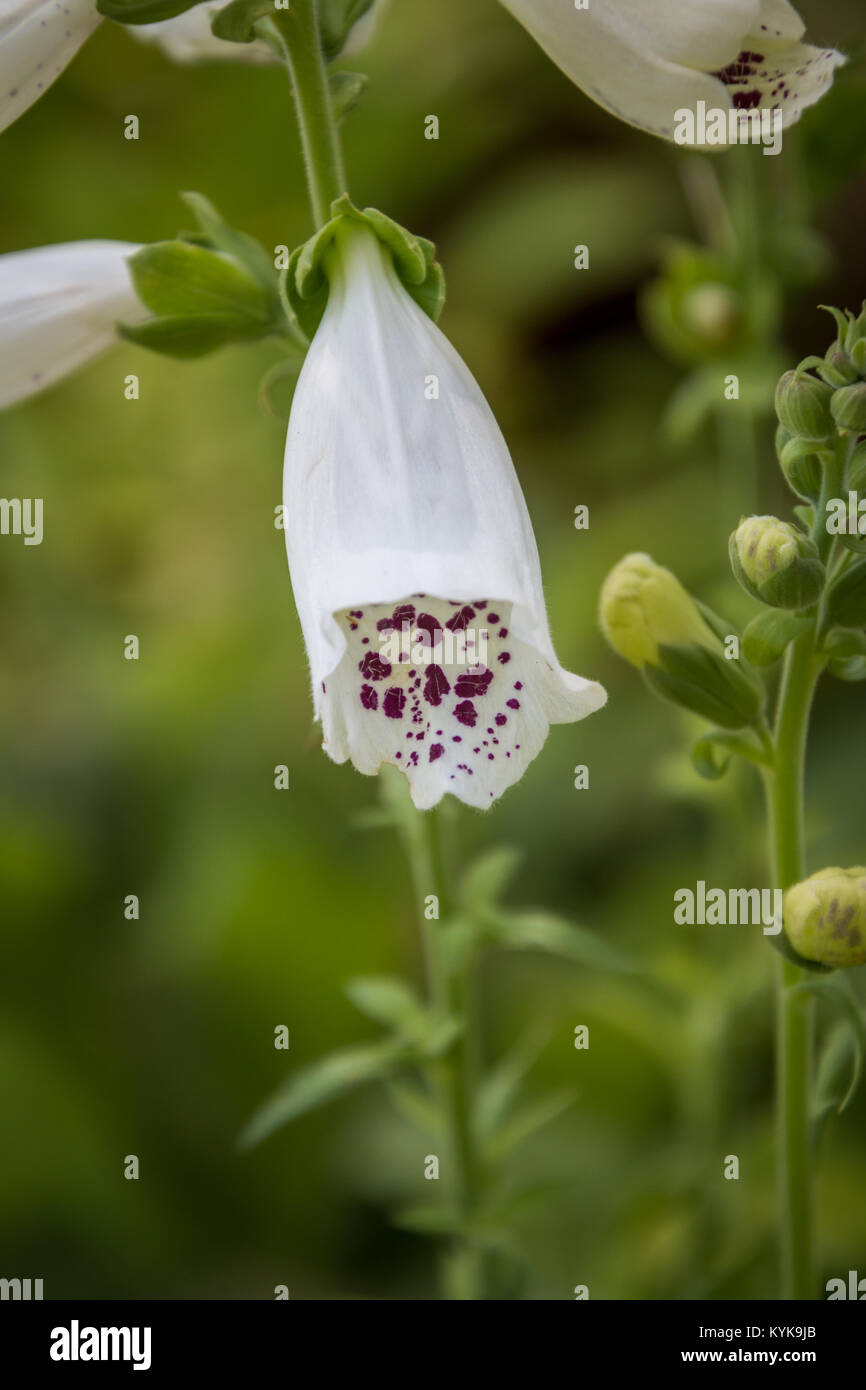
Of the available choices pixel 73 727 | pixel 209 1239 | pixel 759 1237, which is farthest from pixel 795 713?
pixel 73 727

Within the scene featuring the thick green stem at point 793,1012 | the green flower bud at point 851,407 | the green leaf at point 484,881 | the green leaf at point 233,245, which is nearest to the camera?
the green flower bud at point 851,407

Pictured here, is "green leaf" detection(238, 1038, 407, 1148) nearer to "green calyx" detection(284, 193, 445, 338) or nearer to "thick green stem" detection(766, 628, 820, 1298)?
"thick green stem" detection(766, 628, 820, 1298)

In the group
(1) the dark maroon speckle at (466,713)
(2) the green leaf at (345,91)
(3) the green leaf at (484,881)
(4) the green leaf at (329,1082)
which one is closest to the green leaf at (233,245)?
(2) the green leaf at (345,91)

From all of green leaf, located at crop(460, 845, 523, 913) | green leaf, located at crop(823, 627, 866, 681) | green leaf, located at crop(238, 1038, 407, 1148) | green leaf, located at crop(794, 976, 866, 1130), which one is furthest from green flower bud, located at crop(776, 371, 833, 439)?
green leaf, located at crop(238, 1038, 407, 1148)

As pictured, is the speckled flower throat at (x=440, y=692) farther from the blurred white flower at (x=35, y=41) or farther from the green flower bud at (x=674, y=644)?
the blurred white flower at (x=35, y=41)

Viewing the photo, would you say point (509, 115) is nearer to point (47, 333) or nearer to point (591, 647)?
point (591, 647)
